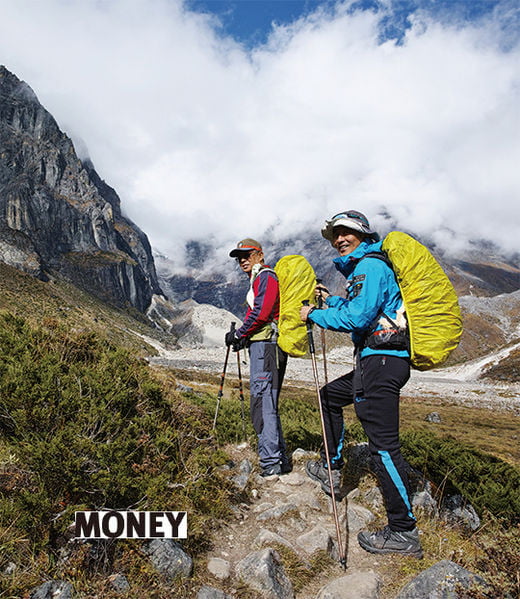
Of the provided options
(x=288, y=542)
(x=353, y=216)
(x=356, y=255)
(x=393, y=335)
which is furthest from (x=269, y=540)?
(x=353, y=216)

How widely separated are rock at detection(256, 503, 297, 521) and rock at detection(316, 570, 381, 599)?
51.1 inches

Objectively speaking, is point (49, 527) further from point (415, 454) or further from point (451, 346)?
point (415, 454)

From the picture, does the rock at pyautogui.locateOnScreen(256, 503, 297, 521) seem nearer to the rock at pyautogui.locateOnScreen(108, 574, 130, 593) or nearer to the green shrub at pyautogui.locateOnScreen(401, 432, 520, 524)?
the rock at pyautogui.locateOnScreen(108, 574, 130, 593)

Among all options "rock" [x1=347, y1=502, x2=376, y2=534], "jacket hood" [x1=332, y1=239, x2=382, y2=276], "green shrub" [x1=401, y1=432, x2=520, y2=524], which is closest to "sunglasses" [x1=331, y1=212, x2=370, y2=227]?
"jacket hood" [x1=332, y1=239, x2=382, y2=276]

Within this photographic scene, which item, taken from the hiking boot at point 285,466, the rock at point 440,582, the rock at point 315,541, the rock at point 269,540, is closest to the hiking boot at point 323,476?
the hiking boot at point 285,466

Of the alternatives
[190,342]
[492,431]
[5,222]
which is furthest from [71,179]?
[492,431]

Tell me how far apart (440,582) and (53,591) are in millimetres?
2840

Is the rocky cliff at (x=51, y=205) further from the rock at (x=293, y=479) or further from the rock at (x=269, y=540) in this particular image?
the rock at (x=269, y=540)

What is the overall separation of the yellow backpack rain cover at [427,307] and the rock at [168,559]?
2.89m

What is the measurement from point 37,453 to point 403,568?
363 cm

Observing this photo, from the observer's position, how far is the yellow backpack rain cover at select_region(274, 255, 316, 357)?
525 cm

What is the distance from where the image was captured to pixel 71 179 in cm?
19325

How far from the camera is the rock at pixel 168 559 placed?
296cm

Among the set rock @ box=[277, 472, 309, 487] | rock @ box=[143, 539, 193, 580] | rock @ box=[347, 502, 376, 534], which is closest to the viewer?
rock @ box=[143, 539, 193, 580]
